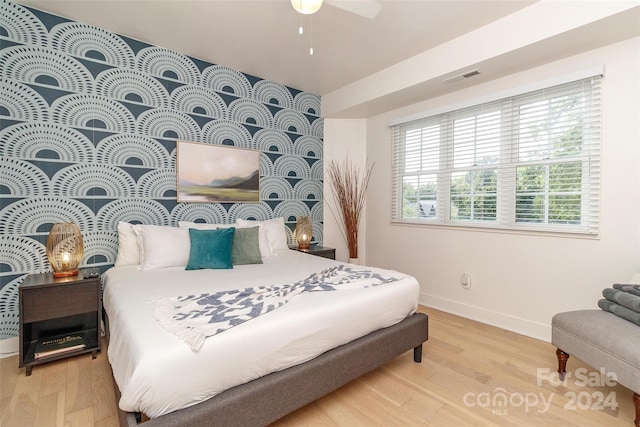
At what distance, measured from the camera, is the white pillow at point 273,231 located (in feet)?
11.0

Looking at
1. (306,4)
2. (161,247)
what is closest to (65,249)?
(161,247)

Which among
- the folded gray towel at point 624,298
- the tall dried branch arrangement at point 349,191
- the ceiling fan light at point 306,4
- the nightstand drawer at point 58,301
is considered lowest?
the nightstand drawer at point 58,301

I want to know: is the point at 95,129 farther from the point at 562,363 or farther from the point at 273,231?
the point at 562,363

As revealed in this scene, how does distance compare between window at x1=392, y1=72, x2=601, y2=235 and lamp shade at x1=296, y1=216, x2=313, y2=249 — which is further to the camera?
lamp shade at x1=296, y1=216, x2=313, y2=249

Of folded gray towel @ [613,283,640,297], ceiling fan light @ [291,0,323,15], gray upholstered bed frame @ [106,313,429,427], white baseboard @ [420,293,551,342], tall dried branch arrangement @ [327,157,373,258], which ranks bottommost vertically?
white baseboard @ [420,293,551,342]

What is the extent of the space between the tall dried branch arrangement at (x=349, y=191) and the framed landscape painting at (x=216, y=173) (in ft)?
4.04

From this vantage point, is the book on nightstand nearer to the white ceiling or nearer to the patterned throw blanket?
the patterned throw blanket

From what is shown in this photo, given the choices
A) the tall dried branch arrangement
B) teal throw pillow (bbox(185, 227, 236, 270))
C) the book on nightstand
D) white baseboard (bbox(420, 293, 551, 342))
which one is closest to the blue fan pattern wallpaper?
the book on nightstand

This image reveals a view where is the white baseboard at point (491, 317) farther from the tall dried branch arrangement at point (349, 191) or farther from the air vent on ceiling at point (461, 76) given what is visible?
the air vent on ceiling at point (461, 76)

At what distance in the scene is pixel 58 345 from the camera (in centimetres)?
222

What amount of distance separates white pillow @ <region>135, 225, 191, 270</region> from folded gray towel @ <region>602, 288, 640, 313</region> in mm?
3161

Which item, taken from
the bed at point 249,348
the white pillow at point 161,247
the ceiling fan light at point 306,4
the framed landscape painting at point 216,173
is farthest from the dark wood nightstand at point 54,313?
the ceiling fan light at point 306,4

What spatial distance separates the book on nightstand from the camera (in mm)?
2123

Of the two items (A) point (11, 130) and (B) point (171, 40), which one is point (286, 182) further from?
(A) point (11, 130)
